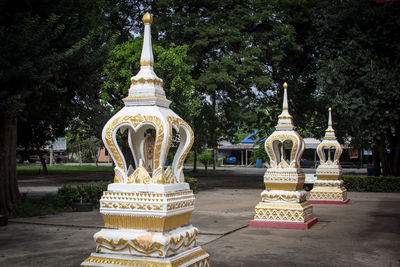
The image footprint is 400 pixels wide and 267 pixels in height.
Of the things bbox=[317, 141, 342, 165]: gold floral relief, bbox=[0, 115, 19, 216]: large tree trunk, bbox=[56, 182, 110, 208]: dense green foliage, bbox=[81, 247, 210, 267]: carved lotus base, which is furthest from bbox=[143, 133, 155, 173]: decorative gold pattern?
bbox=[317, 141, 342, 165]: gold floral relief

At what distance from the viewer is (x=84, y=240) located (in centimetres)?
910

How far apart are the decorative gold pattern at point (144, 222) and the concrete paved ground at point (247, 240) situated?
9.26ft

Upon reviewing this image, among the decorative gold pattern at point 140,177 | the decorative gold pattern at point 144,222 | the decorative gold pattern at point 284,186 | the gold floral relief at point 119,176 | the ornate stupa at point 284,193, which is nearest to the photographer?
the decorative gold pattern at point 144,222

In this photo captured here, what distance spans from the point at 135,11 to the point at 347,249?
67.7ft

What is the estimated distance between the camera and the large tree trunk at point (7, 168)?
12.6 meters

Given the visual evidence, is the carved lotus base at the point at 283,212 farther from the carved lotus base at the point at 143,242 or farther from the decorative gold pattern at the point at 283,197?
the carved lotus base at the point at 143,242

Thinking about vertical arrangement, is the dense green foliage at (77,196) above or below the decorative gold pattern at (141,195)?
below

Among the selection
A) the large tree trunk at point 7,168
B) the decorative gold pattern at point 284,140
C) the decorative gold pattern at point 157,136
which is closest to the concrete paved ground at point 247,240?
the large tree trunk at point 7,168

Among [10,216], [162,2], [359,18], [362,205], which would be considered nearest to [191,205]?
[359,18]

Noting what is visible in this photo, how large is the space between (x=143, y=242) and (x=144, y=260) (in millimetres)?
167

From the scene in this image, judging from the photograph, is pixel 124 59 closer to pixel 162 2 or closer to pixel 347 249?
pixel 162 2

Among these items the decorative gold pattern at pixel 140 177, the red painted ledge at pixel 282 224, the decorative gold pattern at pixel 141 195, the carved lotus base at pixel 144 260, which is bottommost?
the red painted ledge at pixel 282 224

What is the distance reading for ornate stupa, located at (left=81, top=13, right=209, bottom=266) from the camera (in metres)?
4.34

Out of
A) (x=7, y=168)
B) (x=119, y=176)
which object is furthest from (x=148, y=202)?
(x=7, y=168)
